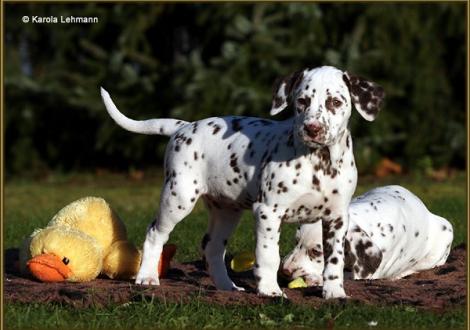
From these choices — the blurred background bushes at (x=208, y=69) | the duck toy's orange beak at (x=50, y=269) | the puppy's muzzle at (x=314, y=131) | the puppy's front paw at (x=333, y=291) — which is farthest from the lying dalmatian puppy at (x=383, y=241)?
the blurred background bushes at (x=208, y=69)

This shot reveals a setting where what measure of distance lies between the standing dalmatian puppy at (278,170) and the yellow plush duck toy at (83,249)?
0.40 metres

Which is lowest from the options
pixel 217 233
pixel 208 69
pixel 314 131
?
pixel 217 233

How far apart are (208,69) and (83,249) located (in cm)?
1050

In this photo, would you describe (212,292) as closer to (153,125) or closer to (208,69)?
(153,125)

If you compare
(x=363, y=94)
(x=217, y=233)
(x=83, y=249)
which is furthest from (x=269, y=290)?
(x=83, y=249)

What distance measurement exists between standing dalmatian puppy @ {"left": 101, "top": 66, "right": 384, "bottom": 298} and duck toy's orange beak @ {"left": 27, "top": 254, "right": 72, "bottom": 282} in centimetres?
57

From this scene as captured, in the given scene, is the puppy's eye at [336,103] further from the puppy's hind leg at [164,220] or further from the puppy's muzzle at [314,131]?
the puppy's hind leg at [164,220]

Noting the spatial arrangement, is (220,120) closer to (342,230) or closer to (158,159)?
(342,230)

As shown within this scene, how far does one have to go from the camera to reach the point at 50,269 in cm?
728

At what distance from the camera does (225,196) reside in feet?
23.6

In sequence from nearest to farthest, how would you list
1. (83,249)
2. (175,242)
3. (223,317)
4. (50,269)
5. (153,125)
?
(223,317) → (50,269) → (83,249) → (153,125) → (175,242)

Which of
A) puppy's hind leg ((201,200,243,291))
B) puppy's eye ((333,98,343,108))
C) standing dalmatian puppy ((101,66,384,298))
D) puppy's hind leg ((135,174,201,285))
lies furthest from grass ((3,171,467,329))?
puppy's eye ((333,98,343,108))

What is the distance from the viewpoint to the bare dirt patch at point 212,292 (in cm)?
640

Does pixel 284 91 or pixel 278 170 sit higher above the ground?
pixel 284 91
